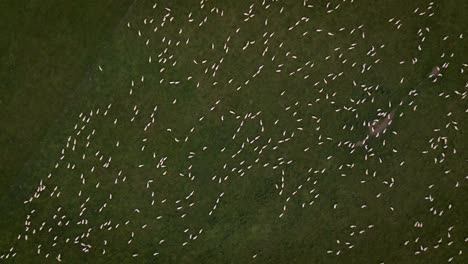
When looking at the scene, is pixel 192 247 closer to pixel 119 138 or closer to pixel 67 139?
pixel 119 138

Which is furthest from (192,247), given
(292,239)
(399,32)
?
(399,32)

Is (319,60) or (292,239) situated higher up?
(319,60)

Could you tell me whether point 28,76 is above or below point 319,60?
above

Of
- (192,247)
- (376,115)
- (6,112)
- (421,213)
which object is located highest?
(6,112)

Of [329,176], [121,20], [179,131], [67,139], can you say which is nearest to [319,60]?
[329,176]

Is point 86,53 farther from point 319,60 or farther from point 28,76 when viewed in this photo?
point 319,60

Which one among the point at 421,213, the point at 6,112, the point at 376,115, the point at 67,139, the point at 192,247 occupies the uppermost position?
the point at 6,112
